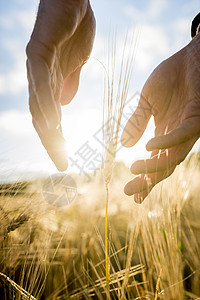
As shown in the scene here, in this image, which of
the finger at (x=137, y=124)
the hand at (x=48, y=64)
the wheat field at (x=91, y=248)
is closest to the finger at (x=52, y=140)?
the hand at (x=48, y=64)

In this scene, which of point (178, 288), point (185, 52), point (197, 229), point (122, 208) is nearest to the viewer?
point (178, 288)

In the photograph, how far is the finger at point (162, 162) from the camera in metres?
0.83

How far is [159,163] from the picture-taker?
839 mm

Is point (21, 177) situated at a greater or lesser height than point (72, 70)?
lesser

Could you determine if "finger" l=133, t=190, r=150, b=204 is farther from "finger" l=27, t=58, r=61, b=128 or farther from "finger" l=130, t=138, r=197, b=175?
"finger" l=27, t=58, r=61, b=128

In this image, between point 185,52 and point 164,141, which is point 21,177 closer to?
point 164,141

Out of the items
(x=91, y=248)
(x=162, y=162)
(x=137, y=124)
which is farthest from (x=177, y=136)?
(x=91, y=248)

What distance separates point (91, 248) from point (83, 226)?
20 centimetres

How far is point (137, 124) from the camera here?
1094 millimetres

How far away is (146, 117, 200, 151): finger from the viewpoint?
74cm

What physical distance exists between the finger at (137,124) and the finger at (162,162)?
0.21 meters

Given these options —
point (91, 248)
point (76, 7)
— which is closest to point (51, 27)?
point (76, 7)

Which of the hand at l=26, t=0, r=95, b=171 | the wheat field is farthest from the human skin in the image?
the wheat field

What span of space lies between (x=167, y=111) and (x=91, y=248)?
815 millimetres
